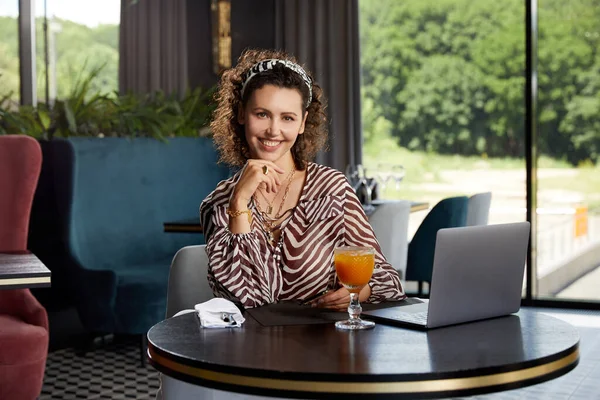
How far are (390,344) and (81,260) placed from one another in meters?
3.48

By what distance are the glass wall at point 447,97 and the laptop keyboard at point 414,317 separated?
470cm

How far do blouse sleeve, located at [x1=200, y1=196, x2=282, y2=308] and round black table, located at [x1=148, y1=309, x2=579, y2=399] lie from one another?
30 cm

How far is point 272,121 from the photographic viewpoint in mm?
2215

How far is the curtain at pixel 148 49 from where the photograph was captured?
21.9 ft

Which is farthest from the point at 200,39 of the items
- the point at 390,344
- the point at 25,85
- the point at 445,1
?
the point at 390,344

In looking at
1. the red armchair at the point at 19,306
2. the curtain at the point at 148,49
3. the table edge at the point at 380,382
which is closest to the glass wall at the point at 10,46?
the curtain at the point at 148,49

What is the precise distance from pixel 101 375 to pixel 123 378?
5.7 inches

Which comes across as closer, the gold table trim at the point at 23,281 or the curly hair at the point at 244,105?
the curly hair at the point at 244,105

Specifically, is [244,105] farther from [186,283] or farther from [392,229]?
[392,229]

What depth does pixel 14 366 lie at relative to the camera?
3.14m

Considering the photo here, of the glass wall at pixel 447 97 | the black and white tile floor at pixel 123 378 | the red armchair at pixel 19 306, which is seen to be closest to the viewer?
the red armchair at pixel 19 306

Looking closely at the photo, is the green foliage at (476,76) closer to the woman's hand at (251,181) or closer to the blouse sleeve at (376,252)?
the blouse sleeve at (376,252)

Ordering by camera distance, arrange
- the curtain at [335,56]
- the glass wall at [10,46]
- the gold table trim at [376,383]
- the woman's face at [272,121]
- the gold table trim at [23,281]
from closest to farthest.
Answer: the gold table trim at [376,383] < the woman's face at [272,121] < the gold table trim at [23,281] < the glass wall at [10,46] < the curtain at [335,56]

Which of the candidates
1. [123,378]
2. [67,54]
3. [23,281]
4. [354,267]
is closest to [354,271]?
[354,267]
